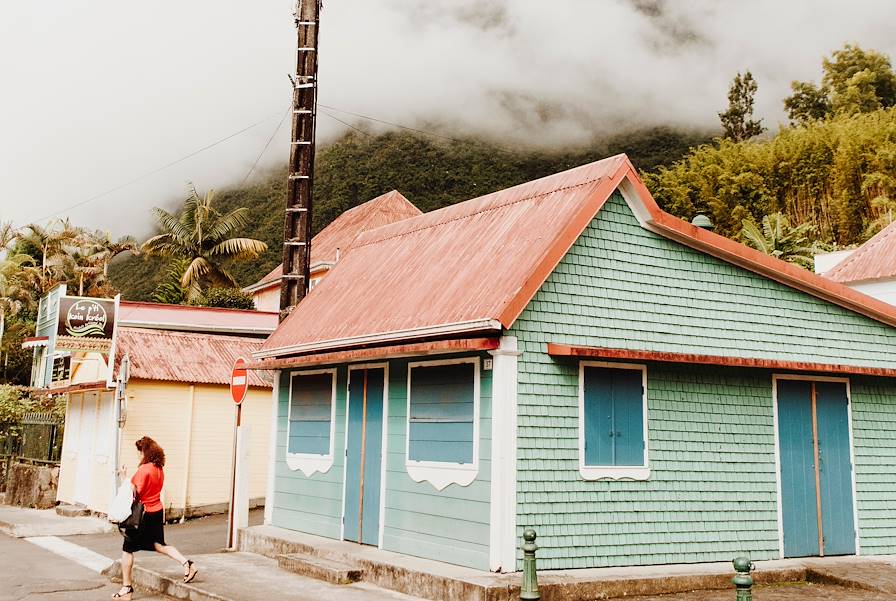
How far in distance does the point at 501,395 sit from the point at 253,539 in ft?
18.5

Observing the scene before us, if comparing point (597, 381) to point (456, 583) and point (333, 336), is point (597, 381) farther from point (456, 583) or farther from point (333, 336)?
point (333, 336)

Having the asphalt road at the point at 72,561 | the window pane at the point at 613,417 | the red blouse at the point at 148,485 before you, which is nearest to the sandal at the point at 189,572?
the asphalt road at the point at 72,561

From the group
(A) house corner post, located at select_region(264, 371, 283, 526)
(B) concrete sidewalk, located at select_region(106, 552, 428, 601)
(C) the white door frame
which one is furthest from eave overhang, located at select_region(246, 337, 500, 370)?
(B) concrete sidewalk, located at select_region(106, 552, 428, 601)

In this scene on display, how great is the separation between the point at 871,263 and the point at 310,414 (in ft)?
58.7

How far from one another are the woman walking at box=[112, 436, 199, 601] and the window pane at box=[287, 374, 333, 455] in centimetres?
290

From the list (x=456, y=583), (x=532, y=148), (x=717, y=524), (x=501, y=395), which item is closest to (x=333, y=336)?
(x=501, y=395)

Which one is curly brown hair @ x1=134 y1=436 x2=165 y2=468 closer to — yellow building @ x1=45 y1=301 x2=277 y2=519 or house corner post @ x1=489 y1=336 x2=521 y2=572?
house corner post @ x1=489 y1=336 x2=521 y2=572

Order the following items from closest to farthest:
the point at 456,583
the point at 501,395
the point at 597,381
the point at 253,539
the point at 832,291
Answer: the point at 456,583 < the point at 501,395 < the point at 597,381 < the point at 832,291 < the point at 253,539

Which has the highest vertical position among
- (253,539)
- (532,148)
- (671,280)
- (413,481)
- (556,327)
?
(532,148)

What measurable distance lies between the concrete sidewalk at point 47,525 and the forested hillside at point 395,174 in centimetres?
4514

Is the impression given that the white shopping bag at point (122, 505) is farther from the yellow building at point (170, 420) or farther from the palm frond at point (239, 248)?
the palm frond at point (239, 248)

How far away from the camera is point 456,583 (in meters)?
8.87

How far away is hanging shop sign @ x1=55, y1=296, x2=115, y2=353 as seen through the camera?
17.9 m

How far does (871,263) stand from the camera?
24.2m
